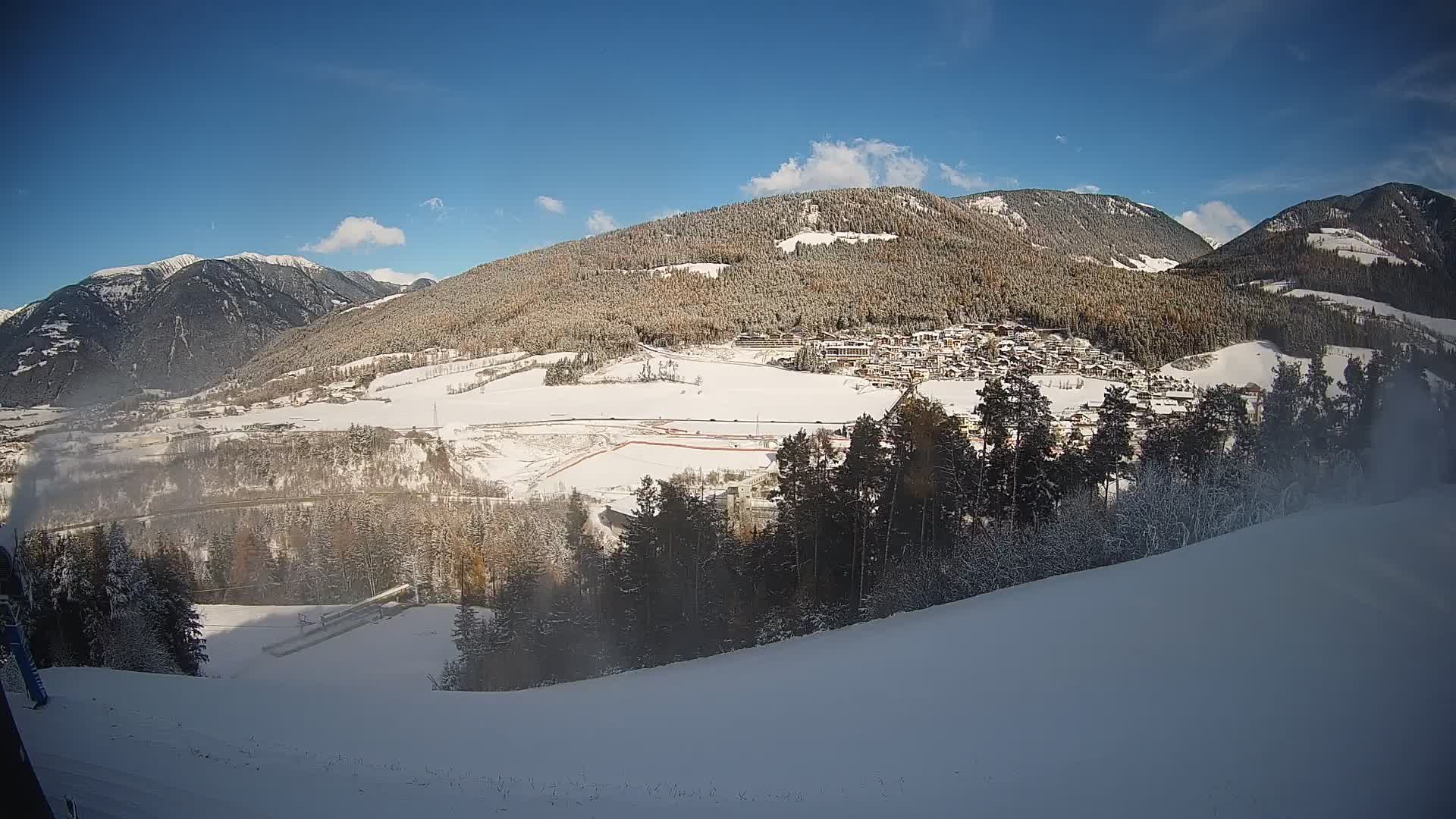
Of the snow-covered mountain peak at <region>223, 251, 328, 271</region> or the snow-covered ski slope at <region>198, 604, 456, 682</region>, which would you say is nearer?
the snow-covered ski slope at <region>198, 604, 456, 682</region>

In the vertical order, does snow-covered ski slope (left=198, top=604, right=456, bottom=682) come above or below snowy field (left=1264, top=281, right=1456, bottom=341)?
below

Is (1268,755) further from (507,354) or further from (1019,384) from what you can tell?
(507,354)

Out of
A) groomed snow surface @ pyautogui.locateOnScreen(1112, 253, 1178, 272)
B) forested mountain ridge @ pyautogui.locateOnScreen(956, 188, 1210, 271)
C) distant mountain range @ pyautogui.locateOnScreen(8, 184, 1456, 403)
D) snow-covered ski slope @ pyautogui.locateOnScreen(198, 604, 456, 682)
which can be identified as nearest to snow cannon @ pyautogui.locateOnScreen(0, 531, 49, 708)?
snow-covered ski slope @ pyautogui.locateOnScreen(198, 604, 456, 682)

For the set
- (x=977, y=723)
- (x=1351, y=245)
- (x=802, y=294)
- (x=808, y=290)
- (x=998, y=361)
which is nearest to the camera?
(x=977, y=723)

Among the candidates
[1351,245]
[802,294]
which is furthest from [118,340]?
[802,294]

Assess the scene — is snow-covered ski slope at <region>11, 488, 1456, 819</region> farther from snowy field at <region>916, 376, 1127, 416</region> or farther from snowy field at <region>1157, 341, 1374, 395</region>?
snowy field at <region>916, 376, 1127, 416</region>

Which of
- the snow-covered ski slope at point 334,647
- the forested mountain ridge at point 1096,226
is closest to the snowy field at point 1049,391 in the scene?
the snow-covered ski slope at point 334,647

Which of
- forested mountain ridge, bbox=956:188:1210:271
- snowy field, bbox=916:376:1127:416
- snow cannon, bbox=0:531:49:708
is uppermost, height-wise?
forested mountain ridge, bbox=956:188:1210:271

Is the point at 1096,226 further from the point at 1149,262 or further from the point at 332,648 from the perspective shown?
the point at 332,648
